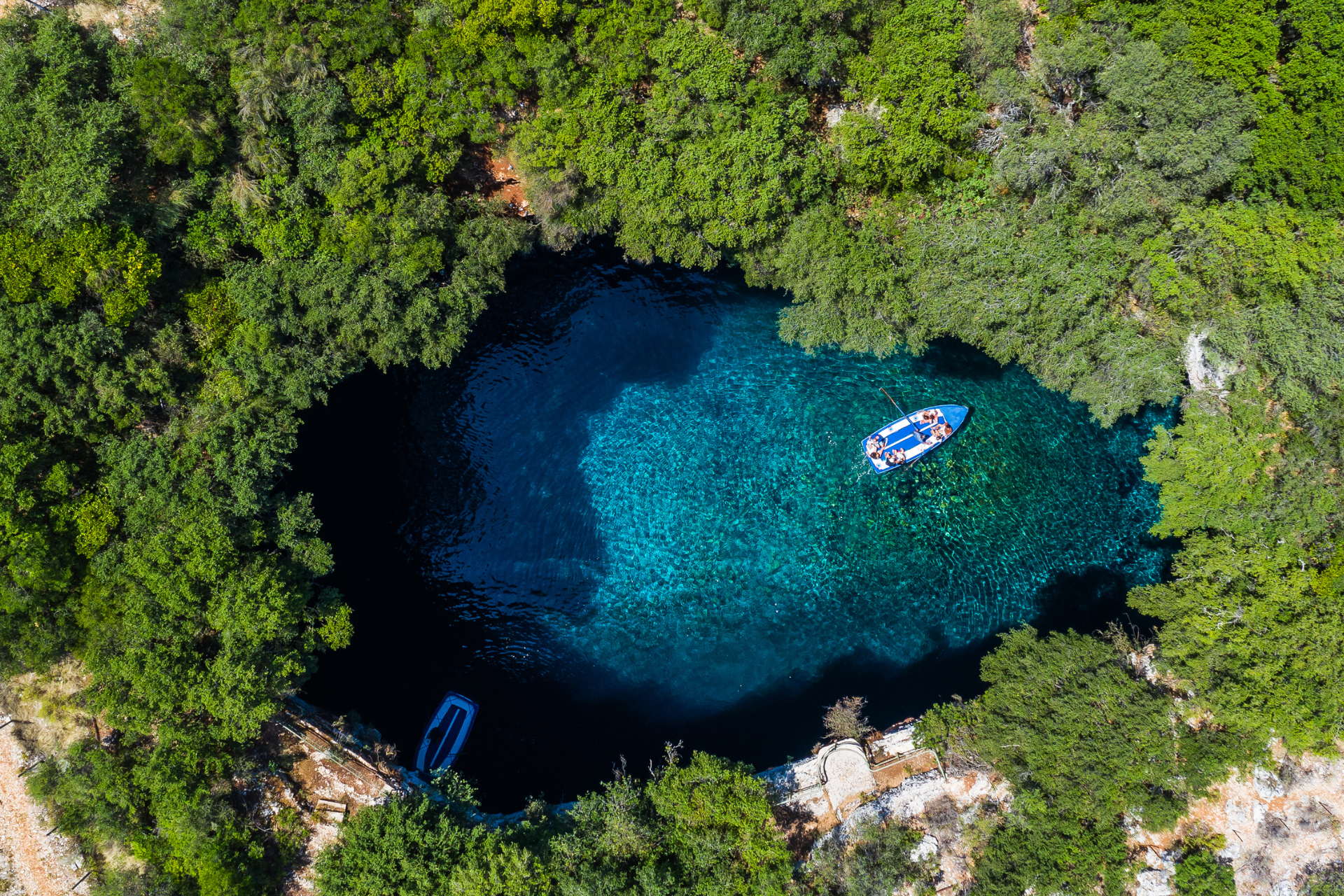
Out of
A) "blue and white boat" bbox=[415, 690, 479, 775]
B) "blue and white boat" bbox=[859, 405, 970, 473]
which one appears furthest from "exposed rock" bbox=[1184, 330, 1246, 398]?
"blue and white boat" bbox=[415, 690, 479, 775]

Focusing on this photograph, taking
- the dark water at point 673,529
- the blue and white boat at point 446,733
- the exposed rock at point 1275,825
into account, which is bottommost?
the exposed rock at point 1275,825

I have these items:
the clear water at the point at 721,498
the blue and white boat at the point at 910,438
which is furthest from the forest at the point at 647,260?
the blue and white boat at the point at 910,438

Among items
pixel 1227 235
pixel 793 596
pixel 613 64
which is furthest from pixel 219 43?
pixel 1227 235

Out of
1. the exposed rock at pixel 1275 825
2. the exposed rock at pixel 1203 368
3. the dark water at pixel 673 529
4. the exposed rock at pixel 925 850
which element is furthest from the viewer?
the dark water at pixel 673 529

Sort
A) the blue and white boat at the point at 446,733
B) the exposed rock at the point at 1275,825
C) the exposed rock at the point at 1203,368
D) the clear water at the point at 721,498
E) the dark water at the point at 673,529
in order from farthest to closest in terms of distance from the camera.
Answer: the clear water at the point at 721,498
the dark water at the point at 673,529
the blue and white boat at the point at 446,733
the exposed rock at the point at 1203,368
the exposed rock at the point at 1275,825

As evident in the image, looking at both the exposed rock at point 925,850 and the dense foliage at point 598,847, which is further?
the exposed rock at point 925,850

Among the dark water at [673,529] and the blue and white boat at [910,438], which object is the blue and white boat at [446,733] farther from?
the blue and white boat at [910,438]
